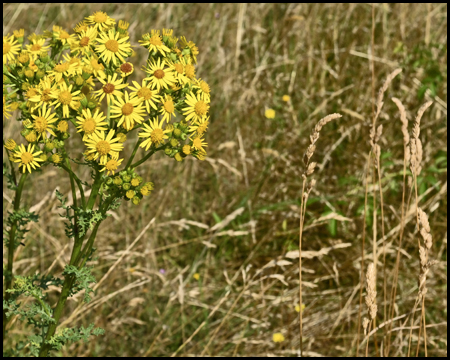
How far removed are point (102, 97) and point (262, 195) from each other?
6.27 feet

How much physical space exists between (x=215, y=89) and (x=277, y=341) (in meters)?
1.96

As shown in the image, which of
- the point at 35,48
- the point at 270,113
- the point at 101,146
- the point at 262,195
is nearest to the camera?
the point at 101,146

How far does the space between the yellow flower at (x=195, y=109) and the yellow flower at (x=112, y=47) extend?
25cm

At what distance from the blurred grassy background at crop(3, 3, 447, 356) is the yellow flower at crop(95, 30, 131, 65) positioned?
1.09 meters

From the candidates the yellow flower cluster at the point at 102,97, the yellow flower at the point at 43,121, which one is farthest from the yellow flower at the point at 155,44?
the yellow flower at the point at 43,121

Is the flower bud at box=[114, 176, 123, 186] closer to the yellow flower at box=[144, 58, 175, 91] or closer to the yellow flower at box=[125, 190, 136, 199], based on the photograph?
the yellow flower at box=[125, 190, 136, 199]

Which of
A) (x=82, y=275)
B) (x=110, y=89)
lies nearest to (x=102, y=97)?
(x=110, y=89)

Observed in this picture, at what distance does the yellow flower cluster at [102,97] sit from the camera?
1.40 metres

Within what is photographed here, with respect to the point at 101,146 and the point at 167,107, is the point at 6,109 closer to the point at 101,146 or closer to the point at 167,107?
the point at 101,146

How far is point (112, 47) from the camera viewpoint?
1473mm

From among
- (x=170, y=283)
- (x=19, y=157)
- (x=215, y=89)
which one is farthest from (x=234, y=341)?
(x=215, y=89)

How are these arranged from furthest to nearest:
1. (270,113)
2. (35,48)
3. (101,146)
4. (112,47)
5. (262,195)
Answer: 1. (270,113)
2. (262,195)
3. (35,48)
4. (112,47)
5. (101,146)

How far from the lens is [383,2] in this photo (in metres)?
3.63

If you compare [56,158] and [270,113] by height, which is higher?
[270,113]
